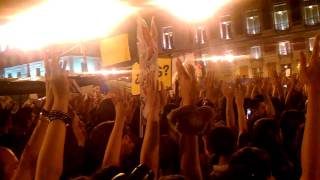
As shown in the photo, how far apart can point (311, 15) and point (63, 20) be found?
131ft

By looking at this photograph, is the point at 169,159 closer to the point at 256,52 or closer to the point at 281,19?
the point at 281,19

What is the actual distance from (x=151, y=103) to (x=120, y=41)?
300cm

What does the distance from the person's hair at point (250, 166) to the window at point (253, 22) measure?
4333 centimetres

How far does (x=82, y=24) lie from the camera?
7.07m

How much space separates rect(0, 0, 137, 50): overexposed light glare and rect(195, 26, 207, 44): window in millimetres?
39681

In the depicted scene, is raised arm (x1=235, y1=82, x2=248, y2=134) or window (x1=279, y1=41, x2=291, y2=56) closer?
raised arm (x1=235, y1=82, x2=248, y2=134)

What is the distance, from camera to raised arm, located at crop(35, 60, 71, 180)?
2682mm

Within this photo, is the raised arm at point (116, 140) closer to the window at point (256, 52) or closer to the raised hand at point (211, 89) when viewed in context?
the raised hand at point (211, 89)

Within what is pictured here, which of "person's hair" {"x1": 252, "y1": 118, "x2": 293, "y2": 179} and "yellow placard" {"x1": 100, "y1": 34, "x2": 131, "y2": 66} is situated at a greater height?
"yellow placard" {"x1": 100, "y1": 34, "x2": 131, "y2": 66}

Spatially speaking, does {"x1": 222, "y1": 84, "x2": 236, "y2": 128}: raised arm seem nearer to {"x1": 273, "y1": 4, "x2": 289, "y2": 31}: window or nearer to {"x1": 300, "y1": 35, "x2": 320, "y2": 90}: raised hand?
{"x1": 300, "y1": 35, "x2": 320, "y2": 90}: raised hand

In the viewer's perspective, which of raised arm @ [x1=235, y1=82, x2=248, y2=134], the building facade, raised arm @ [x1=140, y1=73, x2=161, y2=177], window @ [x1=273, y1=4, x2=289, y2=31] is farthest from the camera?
window @ [x1=273, y1=4, x2=289, y2=31]

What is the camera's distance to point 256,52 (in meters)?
45.3

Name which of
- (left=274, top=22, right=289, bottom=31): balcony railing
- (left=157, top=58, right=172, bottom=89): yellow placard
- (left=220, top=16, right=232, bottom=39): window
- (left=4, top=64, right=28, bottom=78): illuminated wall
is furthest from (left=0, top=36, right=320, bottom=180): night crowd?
(left=4, top=64, right=28, bottom=78): illuminated wall

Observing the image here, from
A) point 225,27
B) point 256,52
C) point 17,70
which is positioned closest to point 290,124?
point 256,52
